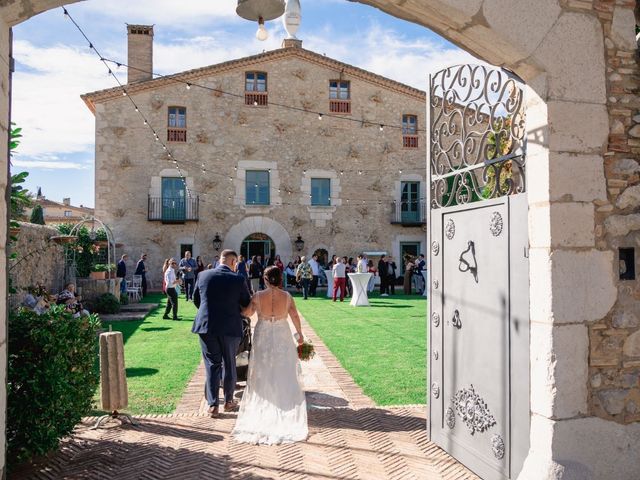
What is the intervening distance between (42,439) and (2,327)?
2.96 ft

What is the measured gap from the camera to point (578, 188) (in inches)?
131

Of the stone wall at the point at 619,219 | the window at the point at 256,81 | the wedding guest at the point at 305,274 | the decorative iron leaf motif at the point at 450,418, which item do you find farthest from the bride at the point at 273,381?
the window at the point at 256,81

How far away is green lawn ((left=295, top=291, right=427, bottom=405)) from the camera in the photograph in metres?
6.04

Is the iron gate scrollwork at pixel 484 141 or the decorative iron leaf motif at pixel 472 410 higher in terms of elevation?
the iron gate scrollwork at pixel 484 141

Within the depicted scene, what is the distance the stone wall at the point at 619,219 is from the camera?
3.37m

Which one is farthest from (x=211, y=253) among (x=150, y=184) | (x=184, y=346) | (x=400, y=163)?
(x=184, y=346)

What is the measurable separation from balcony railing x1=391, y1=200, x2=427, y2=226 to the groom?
16769 mm

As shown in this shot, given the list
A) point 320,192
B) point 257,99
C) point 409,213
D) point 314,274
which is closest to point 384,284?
point 314,274

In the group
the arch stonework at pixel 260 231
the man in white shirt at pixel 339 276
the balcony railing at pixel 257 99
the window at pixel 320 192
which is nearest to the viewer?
the man in white shirt at pixel 339 276

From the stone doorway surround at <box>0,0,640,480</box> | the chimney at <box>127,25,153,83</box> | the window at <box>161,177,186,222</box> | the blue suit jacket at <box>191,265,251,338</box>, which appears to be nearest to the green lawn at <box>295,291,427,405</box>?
the blue suit jacket at <box>191,265,251,338</box>

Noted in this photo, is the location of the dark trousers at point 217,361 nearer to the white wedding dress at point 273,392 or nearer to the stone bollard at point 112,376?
the white wedding dress at point 273,392

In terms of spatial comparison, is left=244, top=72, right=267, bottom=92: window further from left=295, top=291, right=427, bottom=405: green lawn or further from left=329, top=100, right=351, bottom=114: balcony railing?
left=295, top=291, right=427, bottom=405: green lawn

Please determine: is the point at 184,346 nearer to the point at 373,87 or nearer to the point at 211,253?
the point at 211,253

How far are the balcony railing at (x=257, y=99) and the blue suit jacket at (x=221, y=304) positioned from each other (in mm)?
16803
